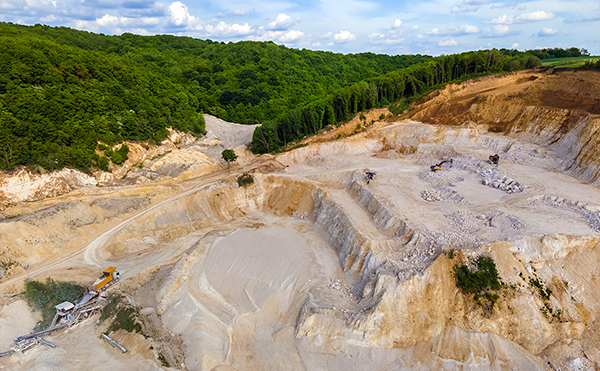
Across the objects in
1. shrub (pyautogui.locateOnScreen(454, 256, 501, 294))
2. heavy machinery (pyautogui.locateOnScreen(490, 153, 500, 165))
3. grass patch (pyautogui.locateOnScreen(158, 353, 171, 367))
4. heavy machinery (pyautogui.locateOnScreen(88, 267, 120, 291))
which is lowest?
grass patch (pyautogui.locateOnScreen(158, 353, 171, 367))

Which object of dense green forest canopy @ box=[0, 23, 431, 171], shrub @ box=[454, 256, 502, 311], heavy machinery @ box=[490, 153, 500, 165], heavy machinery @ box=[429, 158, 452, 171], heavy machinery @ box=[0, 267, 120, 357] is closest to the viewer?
shrub @ box=[454, 256, 502, 311]

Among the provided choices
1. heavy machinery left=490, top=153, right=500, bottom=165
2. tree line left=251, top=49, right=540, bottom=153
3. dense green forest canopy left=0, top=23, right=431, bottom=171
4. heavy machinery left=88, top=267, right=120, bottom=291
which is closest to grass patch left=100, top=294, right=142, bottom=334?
heavy machinery left=88, top=267, right=120, bottom=291

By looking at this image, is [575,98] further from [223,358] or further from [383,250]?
[223,358]

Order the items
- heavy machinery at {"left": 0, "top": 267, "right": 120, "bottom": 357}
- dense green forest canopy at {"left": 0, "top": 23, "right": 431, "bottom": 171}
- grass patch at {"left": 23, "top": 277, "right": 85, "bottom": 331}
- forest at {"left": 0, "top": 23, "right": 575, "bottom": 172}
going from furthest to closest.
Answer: forest at {"left": 0, "top": 23, "right": 575, "bottom": 172}
dense green forest canopy at {"left": 0, "top": 23, "right": 431, "bottom": 171}
grass patch at {"left": 23, "top": 277, "right": 85, "bottom": 331}
heavy machinery at {"left": 0, "top": 267, "right": 120, "bottom": 357}

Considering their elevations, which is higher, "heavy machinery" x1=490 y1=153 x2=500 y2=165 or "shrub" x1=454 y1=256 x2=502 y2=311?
"heavy machinery" x1=490 y1=153 x2=500 y2=165

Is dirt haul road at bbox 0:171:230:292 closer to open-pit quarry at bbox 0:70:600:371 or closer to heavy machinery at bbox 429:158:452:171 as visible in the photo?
open-pit quarry at bbox 0:70:600:371

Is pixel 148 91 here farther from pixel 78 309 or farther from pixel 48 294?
pixel 78 309

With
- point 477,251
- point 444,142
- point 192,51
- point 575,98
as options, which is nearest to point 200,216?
point 477,251

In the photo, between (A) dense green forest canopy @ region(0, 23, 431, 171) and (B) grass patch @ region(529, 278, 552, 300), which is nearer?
(B) grass patch @ region(529, 278, 552, 300)
